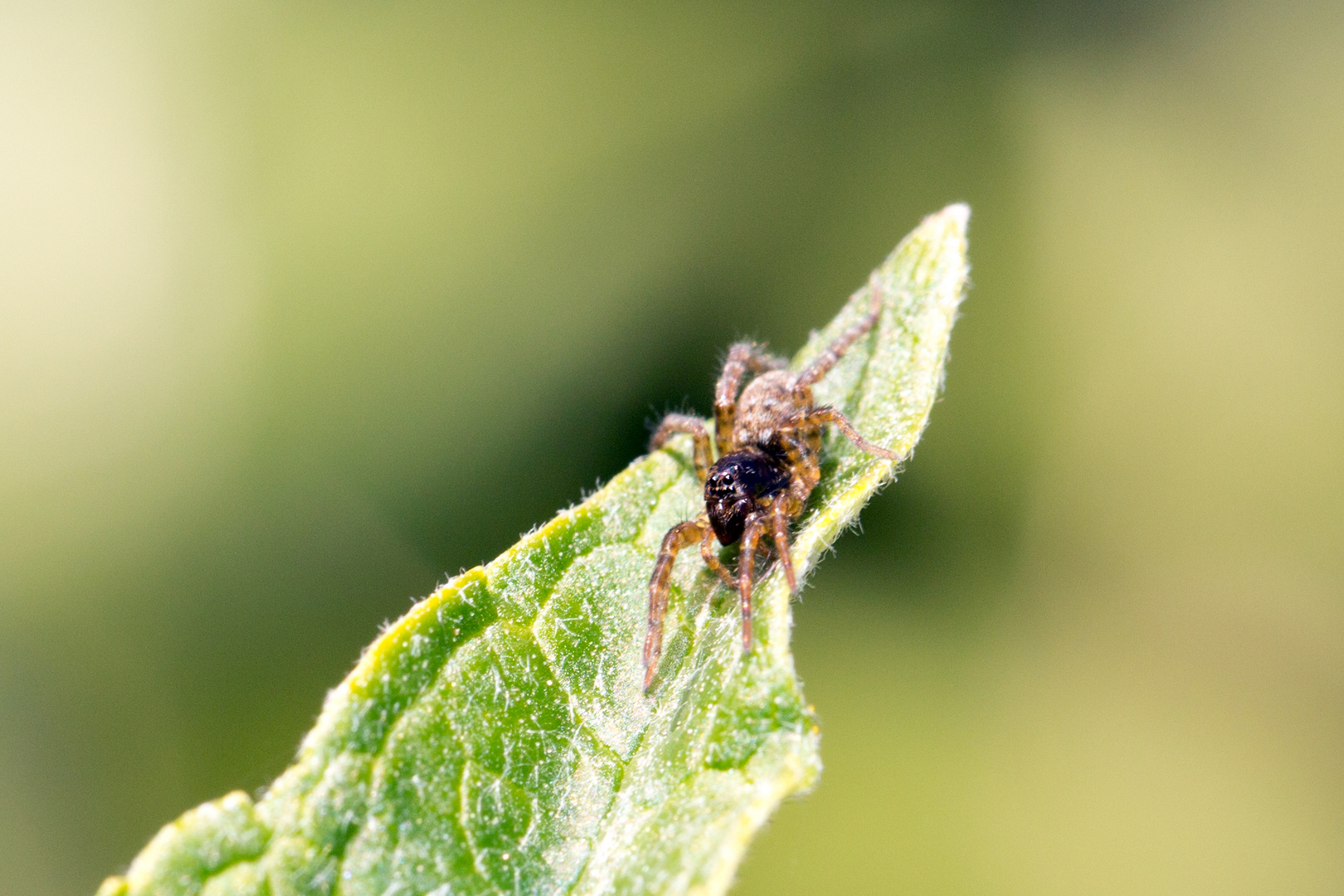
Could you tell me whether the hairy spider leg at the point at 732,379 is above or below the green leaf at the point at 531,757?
above

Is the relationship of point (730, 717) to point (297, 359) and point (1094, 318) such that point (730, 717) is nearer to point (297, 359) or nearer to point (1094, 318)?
point (297, 359)

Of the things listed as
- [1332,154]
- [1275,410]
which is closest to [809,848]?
[1275,410]

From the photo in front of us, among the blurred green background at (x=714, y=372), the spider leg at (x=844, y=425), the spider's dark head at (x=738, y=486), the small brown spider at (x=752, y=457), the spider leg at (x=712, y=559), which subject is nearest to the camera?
the spider leg at (x=844, y=425)

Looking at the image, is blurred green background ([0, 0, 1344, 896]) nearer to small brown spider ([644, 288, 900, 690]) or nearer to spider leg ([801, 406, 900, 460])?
small brown spider ([644, 288, 900, 690])

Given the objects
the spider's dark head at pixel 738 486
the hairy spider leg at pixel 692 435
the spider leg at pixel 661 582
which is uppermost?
the hairy spider leg at pixel 692 435

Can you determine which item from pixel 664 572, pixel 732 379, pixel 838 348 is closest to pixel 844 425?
pixel 838 348

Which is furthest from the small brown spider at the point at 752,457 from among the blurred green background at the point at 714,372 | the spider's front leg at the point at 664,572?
the blurred green background at the point at 714,372

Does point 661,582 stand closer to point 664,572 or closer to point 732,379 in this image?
point 664,572

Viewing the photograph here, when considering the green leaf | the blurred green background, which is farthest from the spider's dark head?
the blurred green background

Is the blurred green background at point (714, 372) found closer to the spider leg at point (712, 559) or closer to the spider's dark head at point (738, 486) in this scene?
the spider's dark head at point (738, 486)

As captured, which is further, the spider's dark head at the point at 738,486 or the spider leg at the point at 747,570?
the spider's dark head at the point at 738,486
